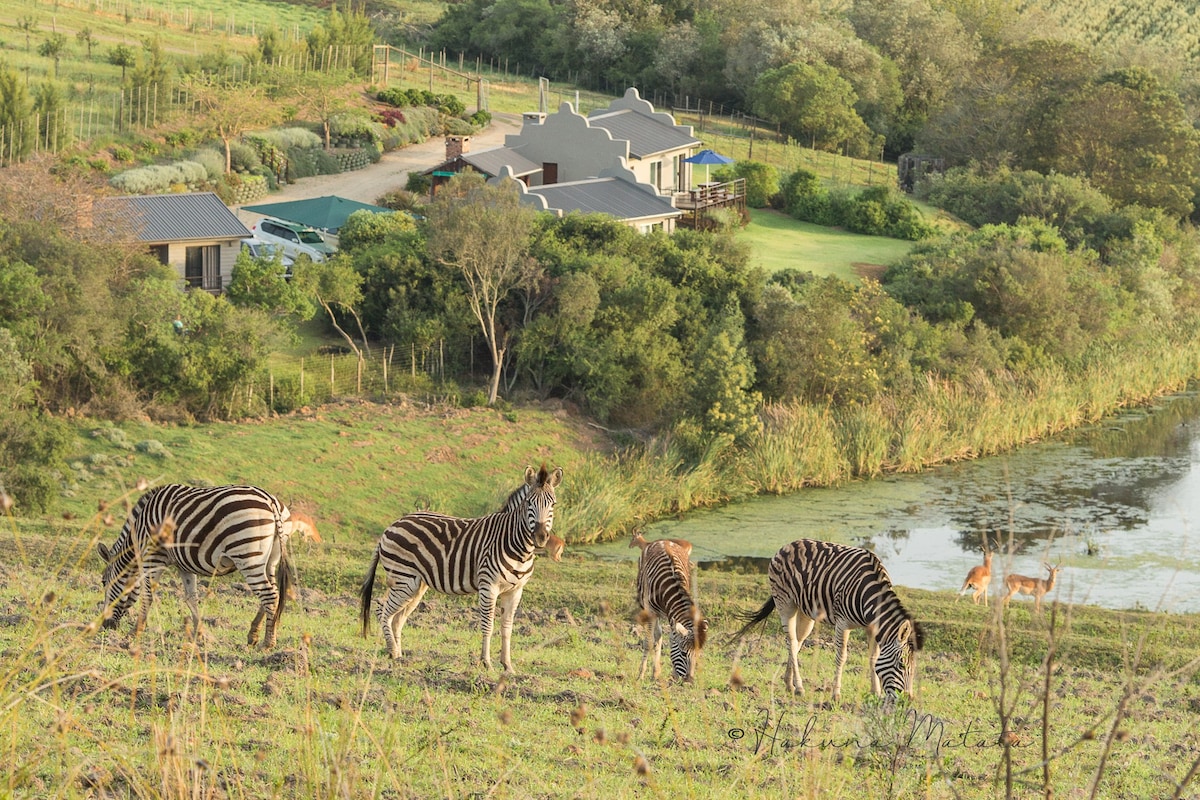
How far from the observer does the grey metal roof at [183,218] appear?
38.8 metres

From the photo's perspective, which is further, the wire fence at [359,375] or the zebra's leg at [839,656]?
the wire fence at [359,375]

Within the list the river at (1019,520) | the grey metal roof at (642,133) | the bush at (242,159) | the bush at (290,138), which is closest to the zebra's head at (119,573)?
the river at (1019,520)

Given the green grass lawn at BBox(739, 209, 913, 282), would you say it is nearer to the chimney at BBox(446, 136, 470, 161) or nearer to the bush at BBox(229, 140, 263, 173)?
the chimney at BBox(446, 136, 470, 161)

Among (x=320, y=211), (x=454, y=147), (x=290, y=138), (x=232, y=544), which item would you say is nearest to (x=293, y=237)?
(x=320, y=211)

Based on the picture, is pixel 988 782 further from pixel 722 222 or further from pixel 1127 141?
pixel 1127 141

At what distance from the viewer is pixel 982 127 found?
212ft

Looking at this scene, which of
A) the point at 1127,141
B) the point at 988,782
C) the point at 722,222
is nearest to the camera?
the point at 988,782

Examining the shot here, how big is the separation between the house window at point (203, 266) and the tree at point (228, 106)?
45.9ft

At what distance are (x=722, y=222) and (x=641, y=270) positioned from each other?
12.0 m

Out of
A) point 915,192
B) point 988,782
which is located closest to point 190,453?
point 988,782

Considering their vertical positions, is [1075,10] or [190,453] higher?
[1075,10]

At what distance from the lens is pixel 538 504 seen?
12359 millimetres

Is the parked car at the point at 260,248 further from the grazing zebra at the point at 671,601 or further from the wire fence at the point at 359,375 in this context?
the grazing zebra at the point at 671,601

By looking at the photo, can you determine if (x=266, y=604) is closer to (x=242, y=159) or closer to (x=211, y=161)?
(x=211, y=161)
